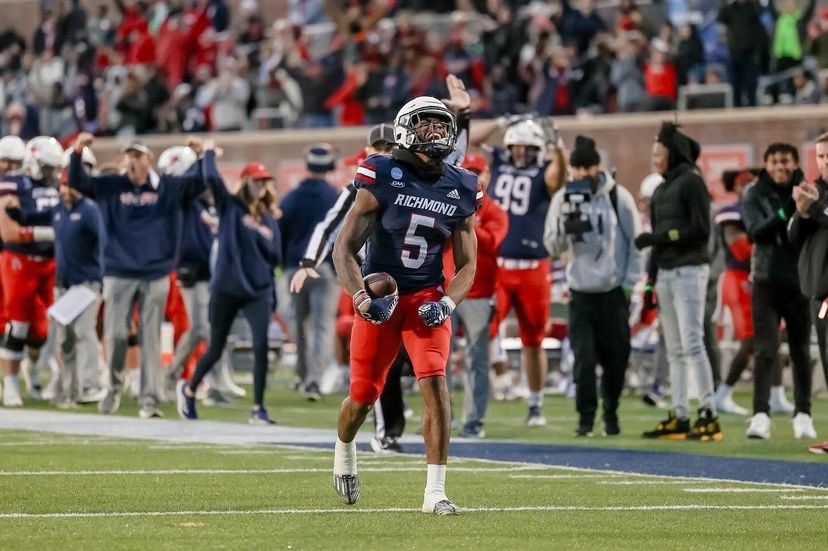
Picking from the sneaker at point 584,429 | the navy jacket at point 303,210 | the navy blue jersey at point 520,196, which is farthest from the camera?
the navy jacket at point 303,210

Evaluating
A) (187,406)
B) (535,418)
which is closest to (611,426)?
(535,418)

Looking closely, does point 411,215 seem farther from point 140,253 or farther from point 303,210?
point 303,210

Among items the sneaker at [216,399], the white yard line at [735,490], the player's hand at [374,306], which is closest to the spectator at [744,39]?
the sneaker at [216,399]

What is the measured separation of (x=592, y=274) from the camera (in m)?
13.5

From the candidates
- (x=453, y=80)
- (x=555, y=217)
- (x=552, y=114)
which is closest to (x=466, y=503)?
(x=453, y=80)

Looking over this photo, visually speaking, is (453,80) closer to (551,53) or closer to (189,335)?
(189,335)

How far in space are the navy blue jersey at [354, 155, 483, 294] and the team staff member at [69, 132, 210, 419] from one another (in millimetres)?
6900

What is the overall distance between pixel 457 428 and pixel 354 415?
5.40 meters

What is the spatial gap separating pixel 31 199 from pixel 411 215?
8.65m

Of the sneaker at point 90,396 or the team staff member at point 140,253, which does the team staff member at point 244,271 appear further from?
the sneaker at point 90,396

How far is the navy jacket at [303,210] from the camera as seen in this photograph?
60.8ft

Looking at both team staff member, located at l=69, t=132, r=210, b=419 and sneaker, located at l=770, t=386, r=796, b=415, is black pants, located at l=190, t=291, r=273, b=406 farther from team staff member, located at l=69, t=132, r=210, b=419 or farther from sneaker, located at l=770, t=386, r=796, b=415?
sneaker, located at l=770, t=386, r=796, b=415

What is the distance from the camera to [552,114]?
23.9 metres

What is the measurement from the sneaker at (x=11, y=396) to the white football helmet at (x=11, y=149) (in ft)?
6.69
